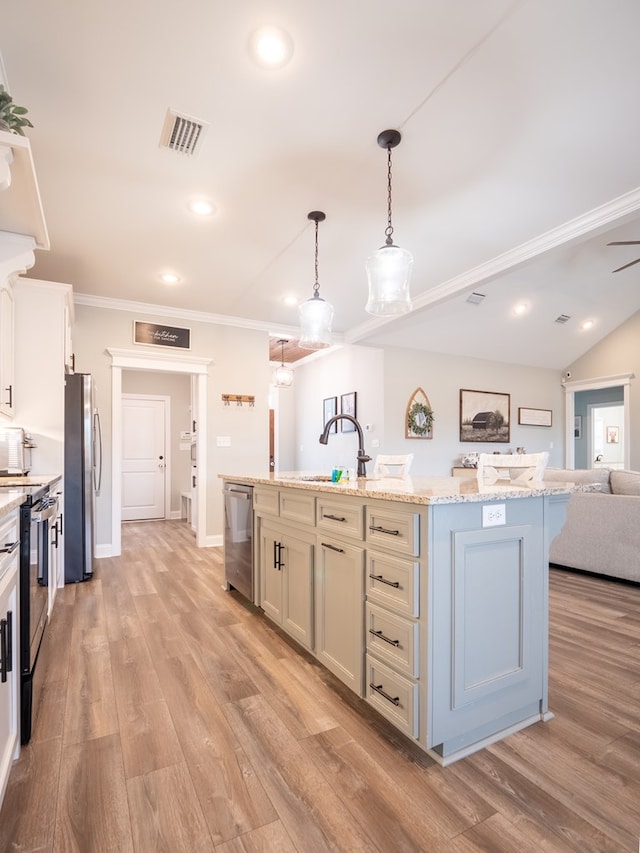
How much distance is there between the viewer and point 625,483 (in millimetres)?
3686

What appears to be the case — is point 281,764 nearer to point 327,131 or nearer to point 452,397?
point 327,131

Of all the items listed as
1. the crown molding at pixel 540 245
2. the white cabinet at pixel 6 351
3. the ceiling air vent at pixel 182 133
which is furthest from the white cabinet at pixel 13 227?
the crown molding at pixel 540 245

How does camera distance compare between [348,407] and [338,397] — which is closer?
[348,407]

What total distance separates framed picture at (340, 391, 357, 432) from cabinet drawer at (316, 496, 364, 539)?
475 cm

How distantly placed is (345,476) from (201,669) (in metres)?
1.25

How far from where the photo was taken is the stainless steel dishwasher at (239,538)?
9.94ft

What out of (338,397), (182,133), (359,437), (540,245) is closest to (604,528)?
(540,245)

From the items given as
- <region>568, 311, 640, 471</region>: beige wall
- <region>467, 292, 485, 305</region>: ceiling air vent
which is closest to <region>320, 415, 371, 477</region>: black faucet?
<region>467, 292, 485, 305</region>: ceiling air vent

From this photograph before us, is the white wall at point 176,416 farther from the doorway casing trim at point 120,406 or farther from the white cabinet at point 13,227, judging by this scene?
the white cabinet at point 13,227

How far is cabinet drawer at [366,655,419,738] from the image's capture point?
156cm

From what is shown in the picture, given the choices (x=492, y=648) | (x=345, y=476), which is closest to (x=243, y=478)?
(x=345, y=476)

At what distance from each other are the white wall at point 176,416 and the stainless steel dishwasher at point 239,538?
400cm

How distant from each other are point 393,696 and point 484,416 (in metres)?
6.25

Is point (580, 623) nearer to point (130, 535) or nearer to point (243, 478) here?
point (243, 478)
